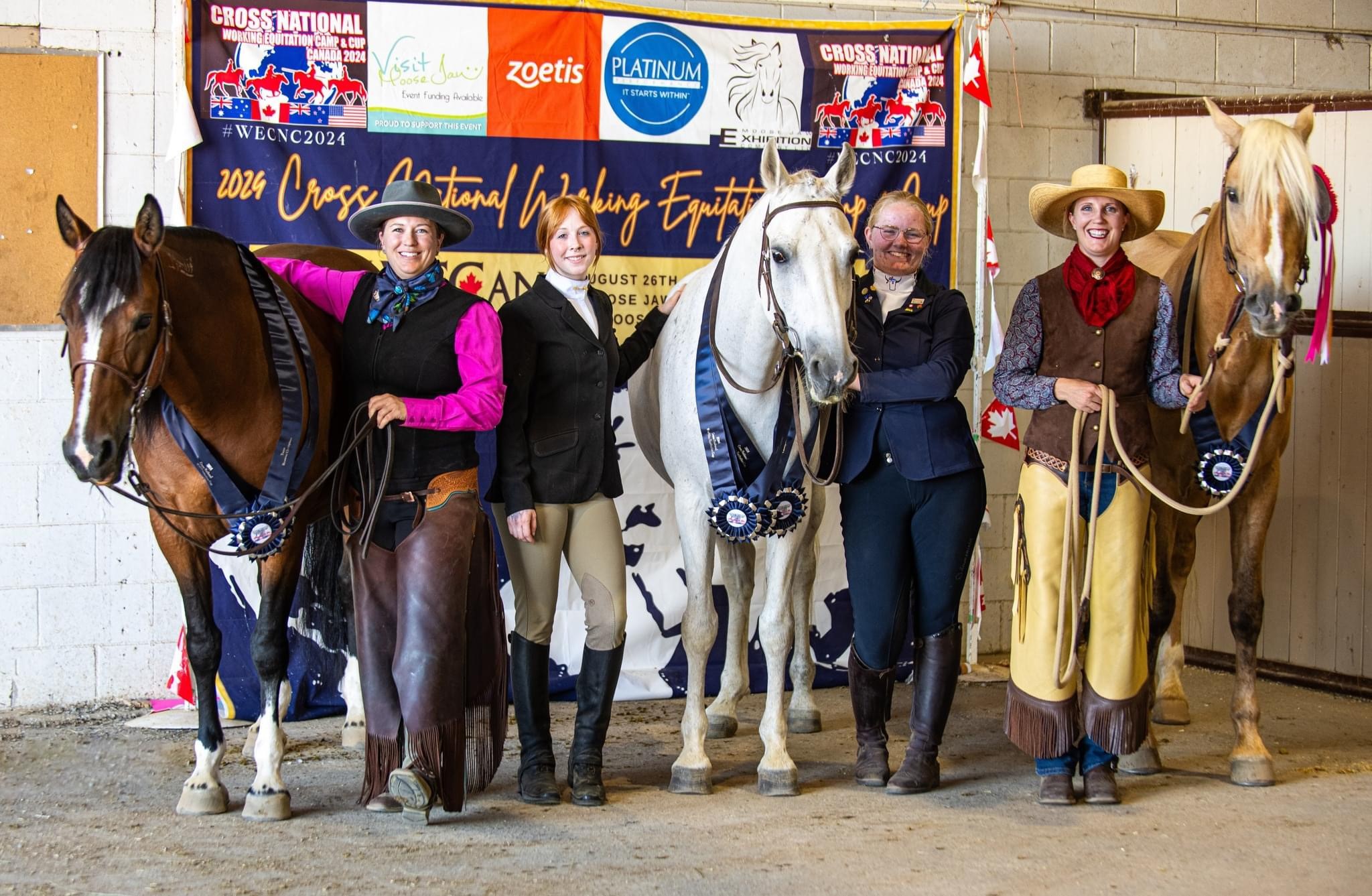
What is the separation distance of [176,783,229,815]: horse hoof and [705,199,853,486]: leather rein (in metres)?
1.72

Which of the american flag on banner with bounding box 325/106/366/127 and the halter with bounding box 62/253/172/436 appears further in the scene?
the american flag on banner with bounding box 325/106/366/127

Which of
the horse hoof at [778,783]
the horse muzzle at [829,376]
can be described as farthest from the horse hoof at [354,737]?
the horse muzzle at [829,376]

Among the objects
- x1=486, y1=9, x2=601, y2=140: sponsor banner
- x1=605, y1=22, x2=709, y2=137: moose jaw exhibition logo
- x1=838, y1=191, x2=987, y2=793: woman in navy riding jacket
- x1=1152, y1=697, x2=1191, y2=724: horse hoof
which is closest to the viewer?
x1=838, y1=191, x2=987, y2=793: woman in navy riding jacket

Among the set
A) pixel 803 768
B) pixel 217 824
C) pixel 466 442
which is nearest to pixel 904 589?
pixel 803 768

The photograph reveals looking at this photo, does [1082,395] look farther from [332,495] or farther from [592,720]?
[332,495]

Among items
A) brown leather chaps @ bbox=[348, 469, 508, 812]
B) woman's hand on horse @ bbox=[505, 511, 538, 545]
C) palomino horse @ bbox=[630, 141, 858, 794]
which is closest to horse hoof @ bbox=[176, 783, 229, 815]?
brown leather chaps @ bbox=[348, 469, 508, 812]

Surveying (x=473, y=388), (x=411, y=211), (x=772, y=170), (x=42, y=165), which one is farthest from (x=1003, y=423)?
(x=42, y=165)

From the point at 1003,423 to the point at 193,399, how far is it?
304cm

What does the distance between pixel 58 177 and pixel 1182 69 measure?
4557 millimetres

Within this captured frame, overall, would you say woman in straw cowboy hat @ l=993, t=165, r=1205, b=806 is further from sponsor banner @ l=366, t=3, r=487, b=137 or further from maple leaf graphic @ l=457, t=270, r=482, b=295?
sponsor banner @ l=366, t=3, r=487, b=137

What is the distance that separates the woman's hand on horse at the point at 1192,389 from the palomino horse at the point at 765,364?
0.93m

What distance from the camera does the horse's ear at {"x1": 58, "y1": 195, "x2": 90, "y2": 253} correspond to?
2941 mm

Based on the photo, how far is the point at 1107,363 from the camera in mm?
3404

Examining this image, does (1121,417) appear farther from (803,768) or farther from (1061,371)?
(803,768)
